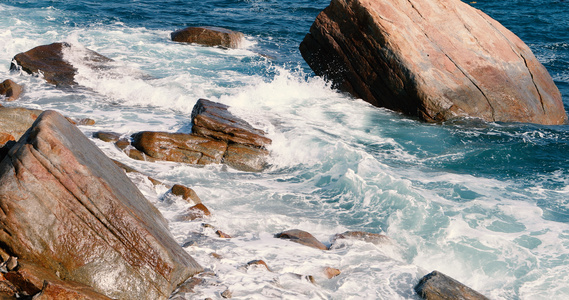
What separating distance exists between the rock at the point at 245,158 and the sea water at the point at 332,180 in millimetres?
154

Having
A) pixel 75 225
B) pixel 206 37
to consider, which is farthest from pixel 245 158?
pixel 206 37

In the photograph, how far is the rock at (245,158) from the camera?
853 cm

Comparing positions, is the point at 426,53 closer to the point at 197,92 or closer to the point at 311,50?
the point at 311,50

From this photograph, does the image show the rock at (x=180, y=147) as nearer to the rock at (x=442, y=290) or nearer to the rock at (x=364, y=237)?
the rock at (x=364, y=237)

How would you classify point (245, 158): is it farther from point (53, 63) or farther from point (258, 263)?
point (53, 63)

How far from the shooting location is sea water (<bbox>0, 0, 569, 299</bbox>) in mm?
5551

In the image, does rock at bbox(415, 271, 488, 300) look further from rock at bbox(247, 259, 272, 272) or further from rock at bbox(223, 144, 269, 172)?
rock at bbox(223, 144, 269, 172)

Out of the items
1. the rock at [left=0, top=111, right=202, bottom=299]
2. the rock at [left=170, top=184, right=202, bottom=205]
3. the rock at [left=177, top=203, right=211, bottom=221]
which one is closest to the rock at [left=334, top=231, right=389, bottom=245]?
the rock at [left=177, top=203, right=211, bottom=221]

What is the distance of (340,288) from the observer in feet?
16.5

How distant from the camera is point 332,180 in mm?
8375

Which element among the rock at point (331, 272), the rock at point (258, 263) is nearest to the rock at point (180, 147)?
the rock at point (258, 263)

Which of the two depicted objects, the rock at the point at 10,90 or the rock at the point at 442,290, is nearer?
the rock at the point at 442,290

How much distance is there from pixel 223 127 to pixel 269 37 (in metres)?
11.1

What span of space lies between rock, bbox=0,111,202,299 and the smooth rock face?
7.77 metres
